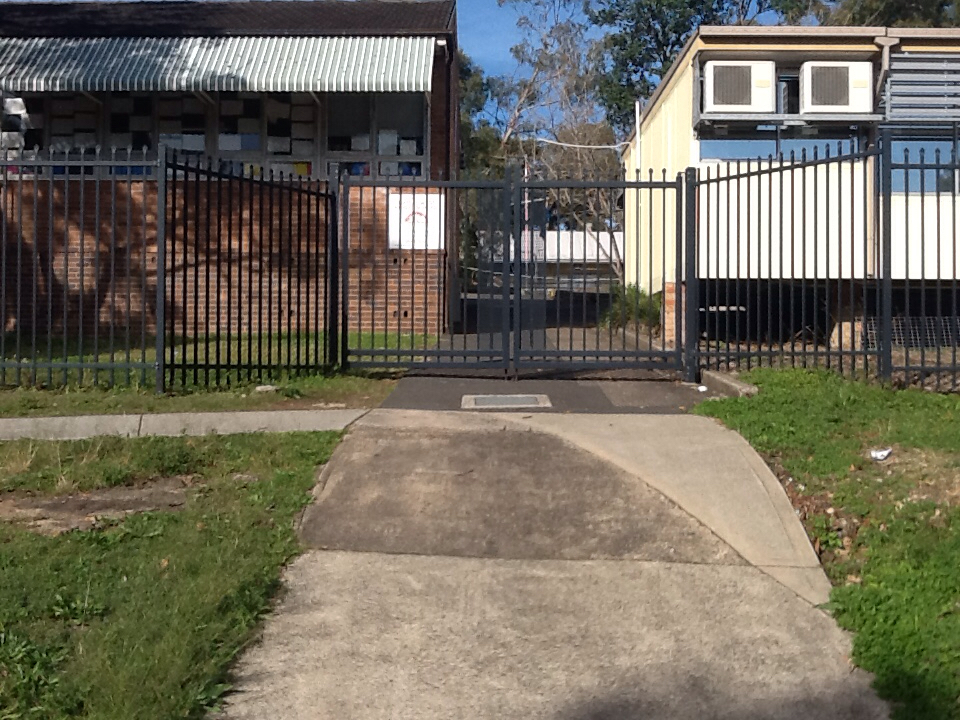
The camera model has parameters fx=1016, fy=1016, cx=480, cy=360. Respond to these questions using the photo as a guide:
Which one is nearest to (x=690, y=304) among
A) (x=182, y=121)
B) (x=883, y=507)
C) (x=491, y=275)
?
(x=491, y=275)

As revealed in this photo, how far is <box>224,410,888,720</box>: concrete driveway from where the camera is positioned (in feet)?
12.7

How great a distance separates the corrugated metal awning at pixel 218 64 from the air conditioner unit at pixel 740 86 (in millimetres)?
4085

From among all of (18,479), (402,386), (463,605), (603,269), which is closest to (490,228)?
(402,386)

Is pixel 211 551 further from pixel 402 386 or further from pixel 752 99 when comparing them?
pixel 752 99

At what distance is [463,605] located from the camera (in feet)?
15.2

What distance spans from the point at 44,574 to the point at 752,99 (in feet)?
35.8

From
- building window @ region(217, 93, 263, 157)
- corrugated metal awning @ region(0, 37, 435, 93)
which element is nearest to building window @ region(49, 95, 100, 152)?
corrugated metal awning @ region(0, 37, 435, 93)

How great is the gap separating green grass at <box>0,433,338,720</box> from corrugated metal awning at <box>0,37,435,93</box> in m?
9.37

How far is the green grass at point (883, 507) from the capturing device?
4.05m

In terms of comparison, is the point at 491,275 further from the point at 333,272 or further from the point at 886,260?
the point at 886,260

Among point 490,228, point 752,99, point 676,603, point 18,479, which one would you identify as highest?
point 752,99

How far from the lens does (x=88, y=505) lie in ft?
19.1

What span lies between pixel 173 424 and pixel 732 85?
8684mm

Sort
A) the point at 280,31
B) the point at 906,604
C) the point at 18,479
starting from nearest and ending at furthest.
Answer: the point at 906,604 → the point at 18,479 → the point at 280,31
